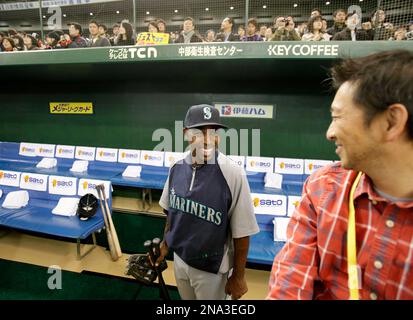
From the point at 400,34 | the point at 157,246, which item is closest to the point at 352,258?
the point at 157,246

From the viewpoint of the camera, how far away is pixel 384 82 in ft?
1.93

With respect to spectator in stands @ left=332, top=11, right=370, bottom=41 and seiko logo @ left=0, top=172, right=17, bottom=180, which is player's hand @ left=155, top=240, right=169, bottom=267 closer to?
seiko logo @ left=0, top=172, right=17, bottom=180

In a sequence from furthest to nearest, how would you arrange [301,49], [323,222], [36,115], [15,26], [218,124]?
[15,26] → [36,115] → [301,49] → [218,124] → [323,222]

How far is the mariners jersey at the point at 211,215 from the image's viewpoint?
4.37ft

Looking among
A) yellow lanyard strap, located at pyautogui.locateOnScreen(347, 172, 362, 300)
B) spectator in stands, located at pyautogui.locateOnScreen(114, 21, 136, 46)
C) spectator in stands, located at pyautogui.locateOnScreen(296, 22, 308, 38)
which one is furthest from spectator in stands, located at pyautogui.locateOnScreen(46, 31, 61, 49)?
yellow lanyard strap, located at pyautogui.locateOnScreen(347, 172, 362, 300)

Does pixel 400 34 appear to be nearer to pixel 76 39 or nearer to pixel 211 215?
pixel 211 215

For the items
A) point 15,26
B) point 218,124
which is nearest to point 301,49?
point 218,124

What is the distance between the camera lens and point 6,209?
3180 millimetres

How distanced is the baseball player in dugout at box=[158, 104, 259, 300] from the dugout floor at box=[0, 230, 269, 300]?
1271mm

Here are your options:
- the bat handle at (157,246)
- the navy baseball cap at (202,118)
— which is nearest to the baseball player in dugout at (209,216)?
the navy baseball cap at (202,118)

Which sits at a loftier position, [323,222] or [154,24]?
[154,24]

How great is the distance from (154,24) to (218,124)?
4499 millimetres

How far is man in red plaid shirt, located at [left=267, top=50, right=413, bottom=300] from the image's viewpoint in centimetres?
59
